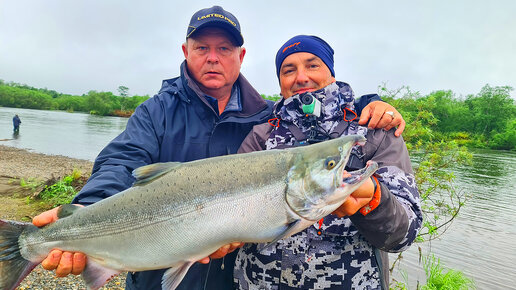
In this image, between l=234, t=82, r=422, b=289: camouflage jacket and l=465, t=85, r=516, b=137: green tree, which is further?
l=465, t=85, r=516, b=137: green tree

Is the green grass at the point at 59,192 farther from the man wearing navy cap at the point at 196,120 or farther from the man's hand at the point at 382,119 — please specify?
the man's hand at the point at 382,119

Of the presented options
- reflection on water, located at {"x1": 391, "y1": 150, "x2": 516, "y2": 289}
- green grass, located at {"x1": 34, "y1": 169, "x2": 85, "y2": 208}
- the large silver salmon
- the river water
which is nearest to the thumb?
the large silver salmon

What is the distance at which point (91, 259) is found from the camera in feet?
9.50

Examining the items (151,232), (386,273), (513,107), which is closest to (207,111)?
(151,232)

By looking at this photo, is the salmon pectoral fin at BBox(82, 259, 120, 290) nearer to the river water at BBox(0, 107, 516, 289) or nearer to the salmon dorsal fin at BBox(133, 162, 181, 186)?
the salmon dorsal fin at BBox(133, 162, 181, 186)

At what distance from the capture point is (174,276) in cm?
271

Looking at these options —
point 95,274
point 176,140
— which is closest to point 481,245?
point 176,140

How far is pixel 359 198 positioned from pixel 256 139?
1334mm

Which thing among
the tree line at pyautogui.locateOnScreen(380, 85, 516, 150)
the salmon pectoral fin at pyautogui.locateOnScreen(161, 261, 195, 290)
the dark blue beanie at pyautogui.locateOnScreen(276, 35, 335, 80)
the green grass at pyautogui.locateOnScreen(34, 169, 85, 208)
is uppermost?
the tree line at pyautogui.locateOnScreen(380, 85, 516, 150)

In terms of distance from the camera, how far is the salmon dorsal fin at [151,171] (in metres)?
2.86

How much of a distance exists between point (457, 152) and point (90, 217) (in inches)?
275

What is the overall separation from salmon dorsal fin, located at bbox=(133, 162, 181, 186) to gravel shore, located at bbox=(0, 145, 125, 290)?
4218 mm

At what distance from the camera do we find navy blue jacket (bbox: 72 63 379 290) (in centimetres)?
319

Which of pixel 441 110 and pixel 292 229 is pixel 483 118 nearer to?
pixel 441 110
